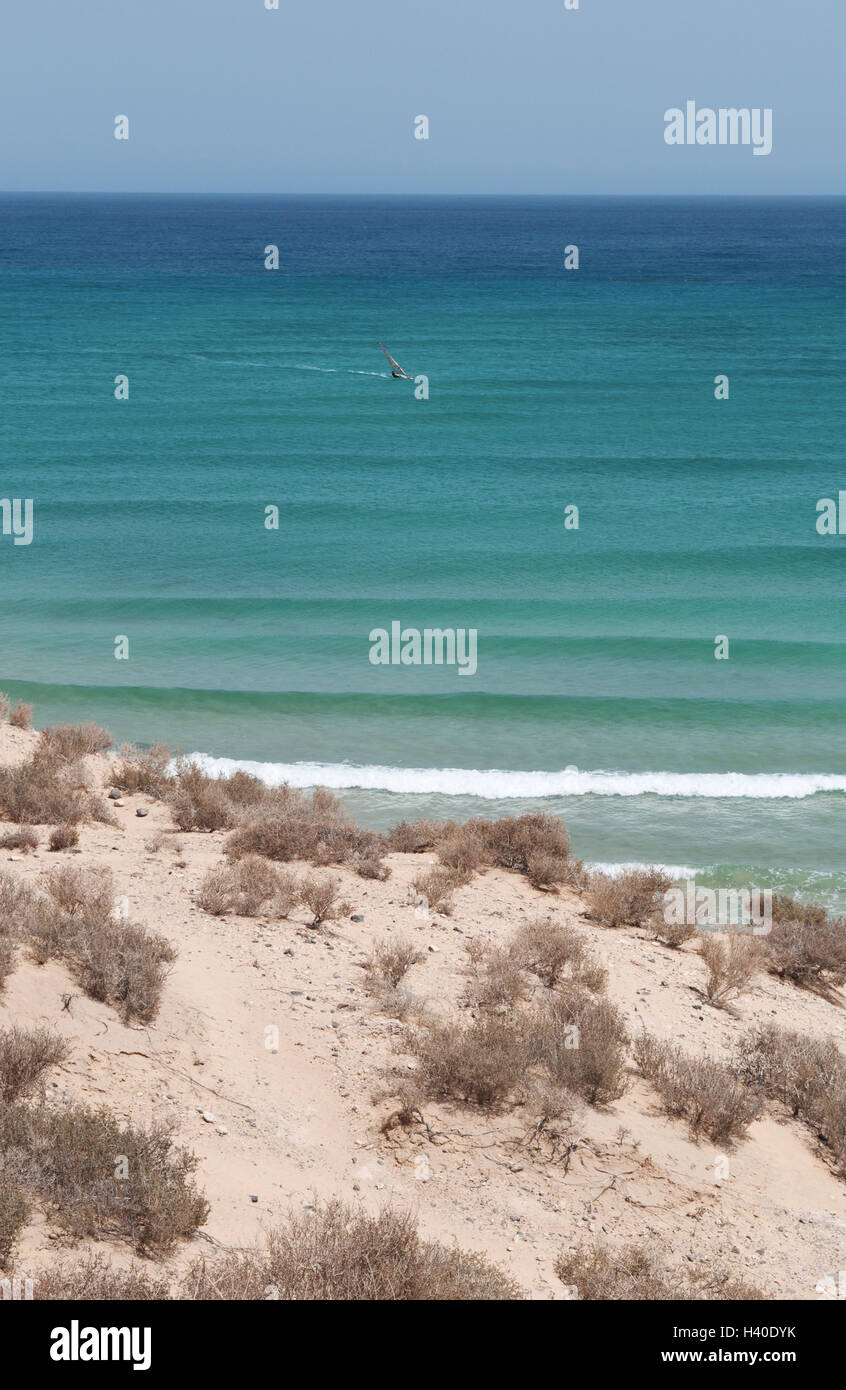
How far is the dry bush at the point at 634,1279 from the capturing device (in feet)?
17.8

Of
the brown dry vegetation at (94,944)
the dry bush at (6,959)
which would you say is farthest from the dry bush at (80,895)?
the dry bush at (6,959)

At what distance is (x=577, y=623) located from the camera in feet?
67.6

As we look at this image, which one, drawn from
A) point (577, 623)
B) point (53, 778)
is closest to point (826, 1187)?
point (53, 778)

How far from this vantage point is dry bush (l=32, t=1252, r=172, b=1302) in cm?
447

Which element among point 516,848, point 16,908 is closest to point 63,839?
point 16,908

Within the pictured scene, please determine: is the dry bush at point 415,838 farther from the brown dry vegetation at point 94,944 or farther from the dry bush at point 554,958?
the brown dry vegetation at point 94,944

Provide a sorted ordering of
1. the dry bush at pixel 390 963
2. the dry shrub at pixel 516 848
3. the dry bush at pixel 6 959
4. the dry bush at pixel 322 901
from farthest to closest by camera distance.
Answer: the dry shrub at pixel 516 848 → the dry bush at pixel 322 901 → the dry bush at pixel 390 963 → the dry bush at pixel 6 959

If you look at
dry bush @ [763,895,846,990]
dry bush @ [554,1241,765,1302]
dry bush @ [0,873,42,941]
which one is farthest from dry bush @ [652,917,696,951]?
dry bush @ [0,873,42,941]

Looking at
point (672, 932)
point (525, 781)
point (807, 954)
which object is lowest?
point (807, 954)

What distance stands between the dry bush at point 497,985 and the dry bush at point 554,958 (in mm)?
146

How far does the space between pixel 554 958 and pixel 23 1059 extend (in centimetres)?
421

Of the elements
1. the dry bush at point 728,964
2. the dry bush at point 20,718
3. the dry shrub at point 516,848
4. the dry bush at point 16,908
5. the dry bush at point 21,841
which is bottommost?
the dry bush at point 728,964

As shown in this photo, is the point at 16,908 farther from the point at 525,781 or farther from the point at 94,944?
the point at 525,781

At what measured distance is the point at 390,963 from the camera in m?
8.44
